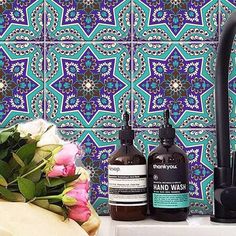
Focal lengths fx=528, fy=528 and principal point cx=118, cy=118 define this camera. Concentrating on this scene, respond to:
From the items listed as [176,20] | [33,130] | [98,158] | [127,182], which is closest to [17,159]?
[33,130]

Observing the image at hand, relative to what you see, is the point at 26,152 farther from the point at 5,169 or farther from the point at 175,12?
the point at 175,12

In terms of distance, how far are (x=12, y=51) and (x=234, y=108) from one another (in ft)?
1.63

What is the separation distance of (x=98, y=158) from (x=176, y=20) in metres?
0.34

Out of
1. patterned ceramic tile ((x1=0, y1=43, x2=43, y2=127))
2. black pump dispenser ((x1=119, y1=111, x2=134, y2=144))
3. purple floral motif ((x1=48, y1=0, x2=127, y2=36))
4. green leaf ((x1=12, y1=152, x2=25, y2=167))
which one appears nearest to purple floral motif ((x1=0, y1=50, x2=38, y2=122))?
patterned ceramic tile ((x1=0, y1=43, x2=43, y2=127))

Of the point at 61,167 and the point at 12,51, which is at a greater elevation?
the point at 12,51

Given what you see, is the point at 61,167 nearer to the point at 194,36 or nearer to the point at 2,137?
the point at 2,137

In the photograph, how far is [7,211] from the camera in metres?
0.61

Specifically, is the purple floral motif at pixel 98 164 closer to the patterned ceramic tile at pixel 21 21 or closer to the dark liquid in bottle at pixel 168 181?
the dark liquid in bottle at pixel 168 181

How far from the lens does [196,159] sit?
44.7 inches

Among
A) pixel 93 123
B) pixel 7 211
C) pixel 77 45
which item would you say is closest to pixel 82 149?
pixel 93 123

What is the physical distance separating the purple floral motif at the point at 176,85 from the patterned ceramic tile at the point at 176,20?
0.05 meters

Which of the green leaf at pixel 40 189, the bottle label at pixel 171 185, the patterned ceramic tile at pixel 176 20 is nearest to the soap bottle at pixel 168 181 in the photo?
the bottle label at pixel 171 185

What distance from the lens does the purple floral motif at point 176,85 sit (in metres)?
1.14

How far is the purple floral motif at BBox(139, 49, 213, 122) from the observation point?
114 cm
